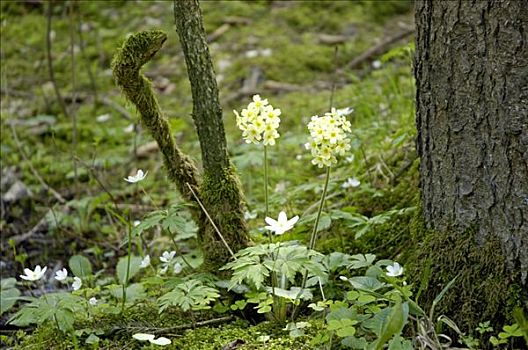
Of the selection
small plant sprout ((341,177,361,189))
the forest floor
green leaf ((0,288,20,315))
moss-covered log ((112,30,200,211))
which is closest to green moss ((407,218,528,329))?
the forest floor

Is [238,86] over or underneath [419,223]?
underneath

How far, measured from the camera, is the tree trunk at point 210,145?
7.24ft

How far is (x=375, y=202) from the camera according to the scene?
9.39 ft

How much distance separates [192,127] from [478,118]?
2739 millimetres

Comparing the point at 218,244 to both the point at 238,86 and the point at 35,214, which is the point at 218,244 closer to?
the point at 35,214

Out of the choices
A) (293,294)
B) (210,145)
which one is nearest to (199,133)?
(210,145)

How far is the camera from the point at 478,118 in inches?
78.4

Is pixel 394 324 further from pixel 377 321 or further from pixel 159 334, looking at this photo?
pixel 159 334

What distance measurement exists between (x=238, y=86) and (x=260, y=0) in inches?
51.7

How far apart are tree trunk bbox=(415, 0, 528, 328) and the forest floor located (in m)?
0.35

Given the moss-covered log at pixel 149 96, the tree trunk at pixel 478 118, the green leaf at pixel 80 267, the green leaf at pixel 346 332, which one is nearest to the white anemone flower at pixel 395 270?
the tree trunk at pixel 478 118

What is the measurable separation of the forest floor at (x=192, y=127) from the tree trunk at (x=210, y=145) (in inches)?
8.9

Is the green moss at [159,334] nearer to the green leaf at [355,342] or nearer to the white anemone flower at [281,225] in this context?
the green leaf at [355,342]

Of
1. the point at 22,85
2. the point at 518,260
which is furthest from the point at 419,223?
the point at 22,85
